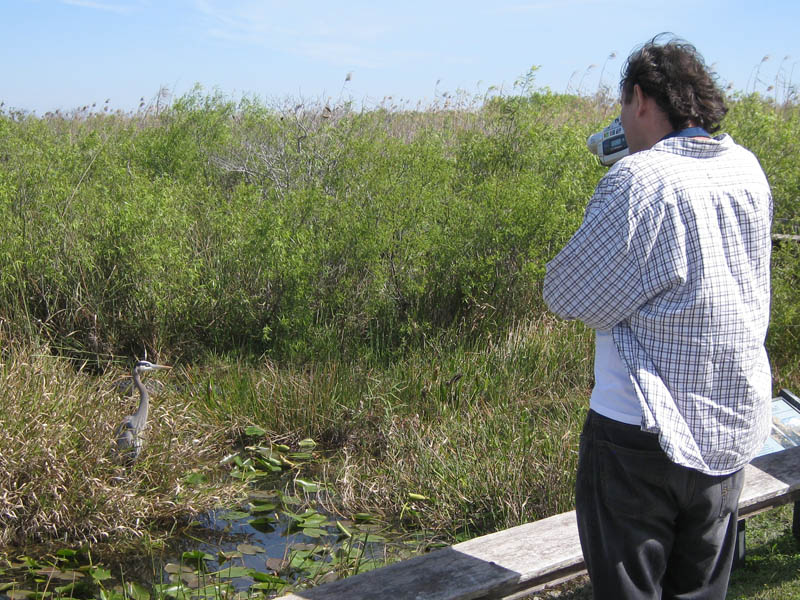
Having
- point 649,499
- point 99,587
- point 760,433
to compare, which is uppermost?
point 760,433

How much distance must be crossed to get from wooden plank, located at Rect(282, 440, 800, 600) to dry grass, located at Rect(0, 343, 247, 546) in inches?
79.2

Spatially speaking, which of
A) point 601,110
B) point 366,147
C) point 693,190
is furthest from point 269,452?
point 601,110

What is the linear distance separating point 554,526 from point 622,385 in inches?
58.1

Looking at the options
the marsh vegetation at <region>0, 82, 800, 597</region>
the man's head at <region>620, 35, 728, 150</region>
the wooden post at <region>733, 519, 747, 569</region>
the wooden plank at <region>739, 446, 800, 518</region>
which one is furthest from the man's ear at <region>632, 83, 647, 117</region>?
the marsh vegetation at <region>0, 82, 800, 597</region>

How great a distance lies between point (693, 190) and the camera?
6.45 ft

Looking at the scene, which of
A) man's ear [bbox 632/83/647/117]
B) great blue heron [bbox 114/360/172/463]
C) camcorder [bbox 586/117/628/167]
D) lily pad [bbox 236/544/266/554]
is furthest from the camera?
great blue heron [bbox 114/360/172/463]

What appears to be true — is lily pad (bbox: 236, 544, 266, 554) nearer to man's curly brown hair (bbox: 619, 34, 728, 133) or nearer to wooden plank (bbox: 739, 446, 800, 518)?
wooden plank (bbox: 739, 446, 800, 518)

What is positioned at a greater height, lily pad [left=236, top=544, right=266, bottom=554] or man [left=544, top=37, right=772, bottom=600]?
man [left=544, top=37, right=772, bottom=600]

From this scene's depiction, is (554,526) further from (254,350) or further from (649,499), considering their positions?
(254,350)

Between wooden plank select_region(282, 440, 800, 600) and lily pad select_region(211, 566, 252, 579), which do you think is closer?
wooden plank select_region(282, 440, 800, 600)

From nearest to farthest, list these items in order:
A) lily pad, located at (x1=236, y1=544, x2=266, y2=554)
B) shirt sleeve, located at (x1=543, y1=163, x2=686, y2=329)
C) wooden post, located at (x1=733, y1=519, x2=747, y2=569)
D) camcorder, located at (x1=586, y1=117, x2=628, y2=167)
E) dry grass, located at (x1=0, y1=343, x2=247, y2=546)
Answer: shirt sleeve, located at (x1=543, y1=163, x2=686, y2=329) → camcorder, located at (x1=586, y1=117, x2=628, y2=167) → wooden post, located at (x1=733, y1=519, x2=747, y2=569) → dry grass, located at (x1=0, y1=343, x2=247, y2=546) → lily pad, located at (x1=236, y1=544, x2=266, y2=554)

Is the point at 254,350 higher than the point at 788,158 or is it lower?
lower

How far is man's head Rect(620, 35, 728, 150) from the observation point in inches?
80.5

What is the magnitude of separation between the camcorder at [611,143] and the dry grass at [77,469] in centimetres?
318
